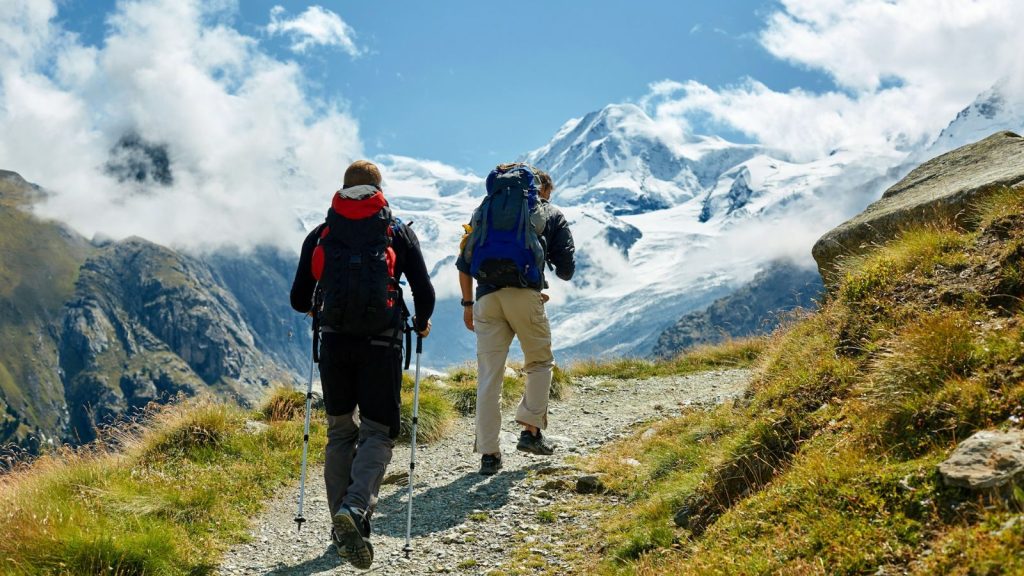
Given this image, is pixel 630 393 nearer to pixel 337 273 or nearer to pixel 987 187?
pixel 987 187

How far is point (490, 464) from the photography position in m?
10.9

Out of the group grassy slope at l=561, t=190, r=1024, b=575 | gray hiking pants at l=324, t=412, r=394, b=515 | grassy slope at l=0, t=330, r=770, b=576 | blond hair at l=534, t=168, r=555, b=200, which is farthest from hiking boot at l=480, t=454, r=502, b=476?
blond hair at l=534, t=168, r=555, b=200

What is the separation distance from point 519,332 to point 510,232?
148 cm

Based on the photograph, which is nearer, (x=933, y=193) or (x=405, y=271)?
Answer: (x=405, y=271)

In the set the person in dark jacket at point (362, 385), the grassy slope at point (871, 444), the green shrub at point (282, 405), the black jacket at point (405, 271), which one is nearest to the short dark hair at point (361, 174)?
the person in dark jacket at point (362, 385)

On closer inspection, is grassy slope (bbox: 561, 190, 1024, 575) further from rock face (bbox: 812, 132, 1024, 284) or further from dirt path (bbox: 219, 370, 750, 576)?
dirt path (bbox: 219, 370, 750, 576)

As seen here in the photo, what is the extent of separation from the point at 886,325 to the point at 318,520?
705 cm

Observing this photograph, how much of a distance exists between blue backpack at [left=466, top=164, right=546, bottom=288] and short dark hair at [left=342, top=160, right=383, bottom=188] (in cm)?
218

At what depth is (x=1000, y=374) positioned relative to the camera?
5551 millimetres

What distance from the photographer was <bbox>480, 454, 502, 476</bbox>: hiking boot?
10938 mm

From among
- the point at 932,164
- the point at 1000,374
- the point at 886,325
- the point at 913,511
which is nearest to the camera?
the point at 913,511

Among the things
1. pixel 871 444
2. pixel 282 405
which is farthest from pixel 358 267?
pixel 282 405

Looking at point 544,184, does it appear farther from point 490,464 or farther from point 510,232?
point 490,464

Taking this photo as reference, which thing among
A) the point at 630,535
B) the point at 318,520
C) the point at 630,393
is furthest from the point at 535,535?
the point at 630,393
